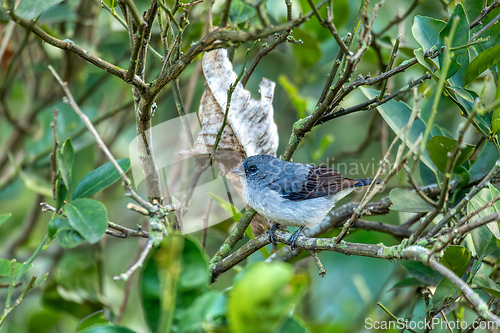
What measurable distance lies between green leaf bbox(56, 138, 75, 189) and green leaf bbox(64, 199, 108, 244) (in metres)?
0.10

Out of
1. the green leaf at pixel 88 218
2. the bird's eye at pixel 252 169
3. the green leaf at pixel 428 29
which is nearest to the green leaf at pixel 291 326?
the green leaf at pixel 88 218

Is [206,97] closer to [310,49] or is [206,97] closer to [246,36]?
[246,36]

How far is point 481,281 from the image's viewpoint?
7.16ft

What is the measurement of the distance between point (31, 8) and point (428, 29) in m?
1.94

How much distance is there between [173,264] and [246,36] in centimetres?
82

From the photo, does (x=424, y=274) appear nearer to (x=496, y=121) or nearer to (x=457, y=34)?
(x=496, y=121)

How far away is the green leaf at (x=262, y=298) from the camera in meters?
1.03

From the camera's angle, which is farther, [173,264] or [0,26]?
[0,26]

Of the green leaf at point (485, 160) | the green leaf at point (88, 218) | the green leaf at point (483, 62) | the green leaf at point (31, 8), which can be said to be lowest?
the green leaf at point (485, 160)

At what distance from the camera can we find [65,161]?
1.80m

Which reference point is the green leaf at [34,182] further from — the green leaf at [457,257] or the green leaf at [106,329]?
the green leaf at [457,257]

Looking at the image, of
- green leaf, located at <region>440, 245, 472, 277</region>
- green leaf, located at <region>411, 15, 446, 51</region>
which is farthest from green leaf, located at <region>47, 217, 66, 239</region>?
green leaf, located at <region>411, 15, 446, 51</region>

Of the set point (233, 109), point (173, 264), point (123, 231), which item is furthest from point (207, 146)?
point (173, 264)

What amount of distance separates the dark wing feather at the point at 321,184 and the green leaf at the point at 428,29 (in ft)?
5.15
